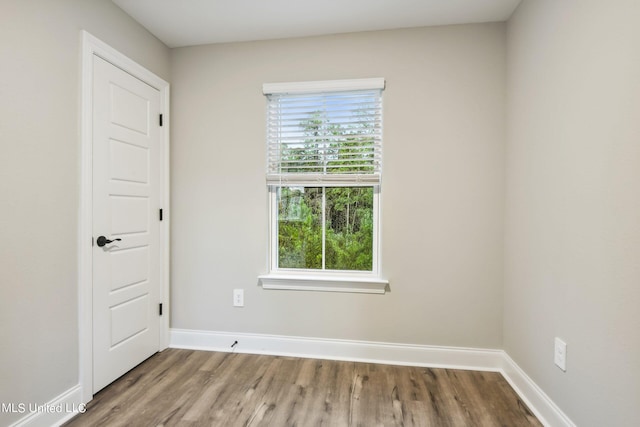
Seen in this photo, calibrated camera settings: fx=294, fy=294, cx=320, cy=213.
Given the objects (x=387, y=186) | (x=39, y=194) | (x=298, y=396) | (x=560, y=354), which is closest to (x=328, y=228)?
(x=387, y=186)

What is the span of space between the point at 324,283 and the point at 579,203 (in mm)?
1612

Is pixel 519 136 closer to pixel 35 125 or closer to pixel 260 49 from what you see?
pixel 260 49

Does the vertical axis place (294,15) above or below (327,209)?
above

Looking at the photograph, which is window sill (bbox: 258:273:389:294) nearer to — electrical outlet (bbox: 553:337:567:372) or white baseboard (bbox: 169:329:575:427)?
white baseboard (bbox: 169:329:575:427)

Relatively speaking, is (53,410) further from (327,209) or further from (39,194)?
(327,209)

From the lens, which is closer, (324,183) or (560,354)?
(560,354)

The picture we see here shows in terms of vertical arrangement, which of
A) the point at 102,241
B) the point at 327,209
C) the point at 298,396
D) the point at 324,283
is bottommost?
the point at 298,396

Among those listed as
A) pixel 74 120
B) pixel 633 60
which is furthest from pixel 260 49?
pixel 633 60

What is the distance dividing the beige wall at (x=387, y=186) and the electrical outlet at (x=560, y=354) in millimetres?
607

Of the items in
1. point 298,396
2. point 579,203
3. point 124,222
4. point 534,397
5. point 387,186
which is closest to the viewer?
point 579,203

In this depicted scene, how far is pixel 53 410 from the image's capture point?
1.56 metres

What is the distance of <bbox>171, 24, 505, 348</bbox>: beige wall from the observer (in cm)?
215

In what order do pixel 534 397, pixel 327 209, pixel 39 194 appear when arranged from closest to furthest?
1. pixel 39 194
2. pixel 534 397
3. pixel 327 209

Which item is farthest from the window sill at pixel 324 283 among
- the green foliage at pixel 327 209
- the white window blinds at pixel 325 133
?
the white window blinds at pixel 325 133
